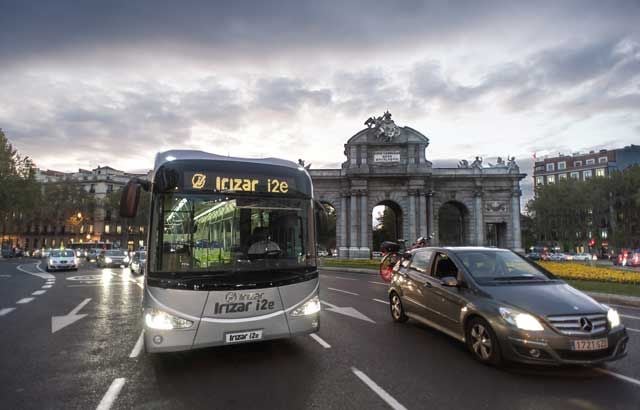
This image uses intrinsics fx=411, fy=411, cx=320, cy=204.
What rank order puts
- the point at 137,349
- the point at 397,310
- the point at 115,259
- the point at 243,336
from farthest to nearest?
the point at 115,259 → the point at 397,310 → the point at 137,349 → the point at 243,336

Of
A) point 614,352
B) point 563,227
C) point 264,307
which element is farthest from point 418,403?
point 563,227

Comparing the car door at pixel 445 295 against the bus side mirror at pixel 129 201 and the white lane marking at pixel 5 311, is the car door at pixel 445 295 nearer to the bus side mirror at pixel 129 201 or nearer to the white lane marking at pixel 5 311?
the bus side mirror at pixel 129 201

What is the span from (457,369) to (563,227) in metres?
68.3

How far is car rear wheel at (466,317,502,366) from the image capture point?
5617 millimetres

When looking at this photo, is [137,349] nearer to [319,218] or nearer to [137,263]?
[319,218]

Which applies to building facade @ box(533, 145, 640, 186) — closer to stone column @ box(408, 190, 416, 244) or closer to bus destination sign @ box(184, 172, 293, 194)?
stone column @ box(408, 190, 416, 244)

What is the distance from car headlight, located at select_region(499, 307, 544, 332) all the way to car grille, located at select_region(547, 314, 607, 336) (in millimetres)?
174

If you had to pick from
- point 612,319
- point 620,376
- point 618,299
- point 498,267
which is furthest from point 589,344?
point 618,299

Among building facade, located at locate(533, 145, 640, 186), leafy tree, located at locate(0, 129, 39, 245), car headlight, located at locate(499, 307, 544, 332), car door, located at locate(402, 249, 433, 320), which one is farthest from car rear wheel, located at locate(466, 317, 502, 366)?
building facade, located at locate(533, 145, 640, 186)

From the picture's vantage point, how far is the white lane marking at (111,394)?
451 centimetres

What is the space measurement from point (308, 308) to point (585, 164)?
102 metres

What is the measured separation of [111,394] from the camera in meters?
4.84

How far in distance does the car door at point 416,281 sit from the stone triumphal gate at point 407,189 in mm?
33888

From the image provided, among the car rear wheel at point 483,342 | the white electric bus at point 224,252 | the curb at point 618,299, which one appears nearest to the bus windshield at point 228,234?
the white electric bus at point 224,252
